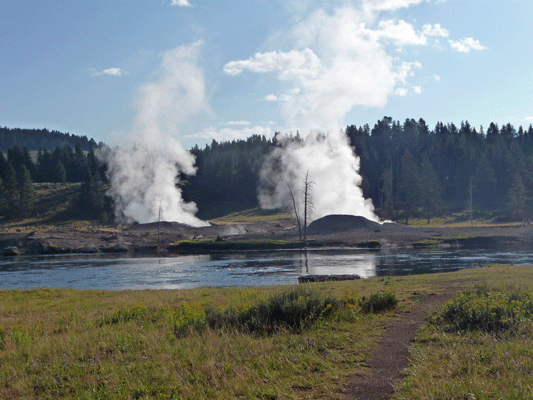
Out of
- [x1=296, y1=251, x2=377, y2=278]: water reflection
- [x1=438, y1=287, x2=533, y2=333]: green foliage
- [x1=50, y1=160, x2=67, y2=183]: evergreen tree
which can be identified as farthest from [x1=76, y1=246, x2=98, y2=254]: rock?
[x1=50, y1=160, x2=67, y2=183]: evergreen tree

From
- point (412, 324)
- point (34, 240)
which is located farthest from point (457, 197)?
point (412, 324)

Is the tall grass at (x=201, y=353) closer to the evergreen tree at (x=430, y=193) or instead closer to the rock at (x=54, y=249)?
the rock at (x=54, y=249)

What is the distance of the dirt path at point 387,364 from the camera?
23.8 ft

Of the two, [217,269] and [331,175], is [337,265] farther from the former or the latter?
[331,175]

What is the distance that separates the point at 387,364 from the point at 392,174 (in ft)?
474

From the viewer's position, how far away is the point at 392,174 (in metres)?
147

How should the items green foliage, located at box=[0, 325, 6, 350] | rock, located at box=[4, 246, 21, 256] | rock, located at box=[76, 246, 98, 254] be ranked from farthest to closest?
rock, located at box=[76, 246, 98, 254]
rock, located at box=[4, 246, 21, 256]
green foliage, located at box=[0, 325, 6, 350]

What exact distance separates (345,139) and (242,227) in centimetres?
2860

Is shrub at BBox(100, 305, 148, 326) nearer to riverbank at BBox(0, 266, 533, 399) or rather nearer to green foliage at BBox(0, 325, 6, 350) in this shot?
riverbank at BBox(0, 266, 533, 399)

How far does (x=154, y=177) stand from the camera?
106 meters

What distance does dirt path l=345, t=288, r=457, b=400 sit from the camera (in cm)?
725

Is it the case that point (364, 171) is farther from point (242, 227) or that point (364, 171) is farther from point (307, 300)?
point (307, 300)

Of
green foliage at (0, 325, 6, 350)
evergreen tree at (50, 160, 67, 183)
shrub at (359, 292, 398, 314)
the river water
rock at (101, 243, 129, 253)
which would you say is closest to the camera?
green foliage at (0, 325, 6, 350)

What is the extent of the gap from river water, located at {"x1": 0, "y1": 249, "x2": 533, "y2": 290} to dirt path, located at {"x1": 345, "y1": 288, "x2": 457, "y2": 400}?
72.5ft
